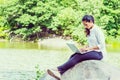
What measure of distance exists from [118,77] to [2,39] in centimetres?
3951

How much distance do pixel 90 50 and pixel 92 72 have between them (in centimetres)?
50

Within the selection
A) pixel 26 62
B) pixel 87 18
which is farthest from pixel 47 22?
pixel 87 18

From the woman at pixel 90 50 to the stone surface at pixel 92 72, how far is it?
111mm

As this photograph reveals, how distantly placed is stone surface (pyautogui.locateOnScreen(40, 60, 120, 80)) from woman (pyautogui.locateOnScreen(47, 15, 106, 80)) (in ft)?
0.36

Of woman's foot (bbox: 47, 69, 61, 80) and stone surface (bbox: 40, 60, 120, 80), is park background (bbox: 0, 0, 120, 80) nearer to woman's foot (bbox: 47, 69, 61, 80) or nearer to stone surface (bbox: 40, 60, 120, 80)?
woman's foot (bbox: 47, 69, 61, 80)

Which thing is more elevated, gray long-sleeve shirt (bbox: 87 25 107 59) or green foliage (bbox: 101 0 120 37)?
gray long-sleeve shirt (bbox: 87 25 107 59)

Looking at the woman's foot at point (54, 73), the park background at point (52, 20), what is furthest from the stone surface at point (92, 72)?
the park background at point (52, 20)

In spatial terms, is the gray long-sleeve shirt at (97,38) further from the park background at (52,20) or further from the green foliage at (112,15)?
the green foliage at (112,15)

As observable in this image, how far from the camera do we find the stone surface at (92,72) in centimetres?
759

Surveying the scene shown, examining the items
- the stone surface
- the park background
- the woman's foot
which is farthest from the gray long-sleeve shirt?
the park background

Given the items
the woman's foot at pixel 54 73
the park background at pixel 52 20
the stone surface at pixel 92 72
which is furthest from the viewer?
the park background at pixel 52 20

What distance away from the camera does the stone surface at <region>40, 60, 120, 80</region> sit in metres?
7.59

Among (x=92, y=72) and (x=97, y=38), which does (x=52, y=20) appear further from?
(x=92, y=72)

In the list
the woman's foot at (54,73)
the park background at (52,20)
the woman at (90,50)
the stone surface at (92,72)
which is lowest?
the park background at (52,20)
